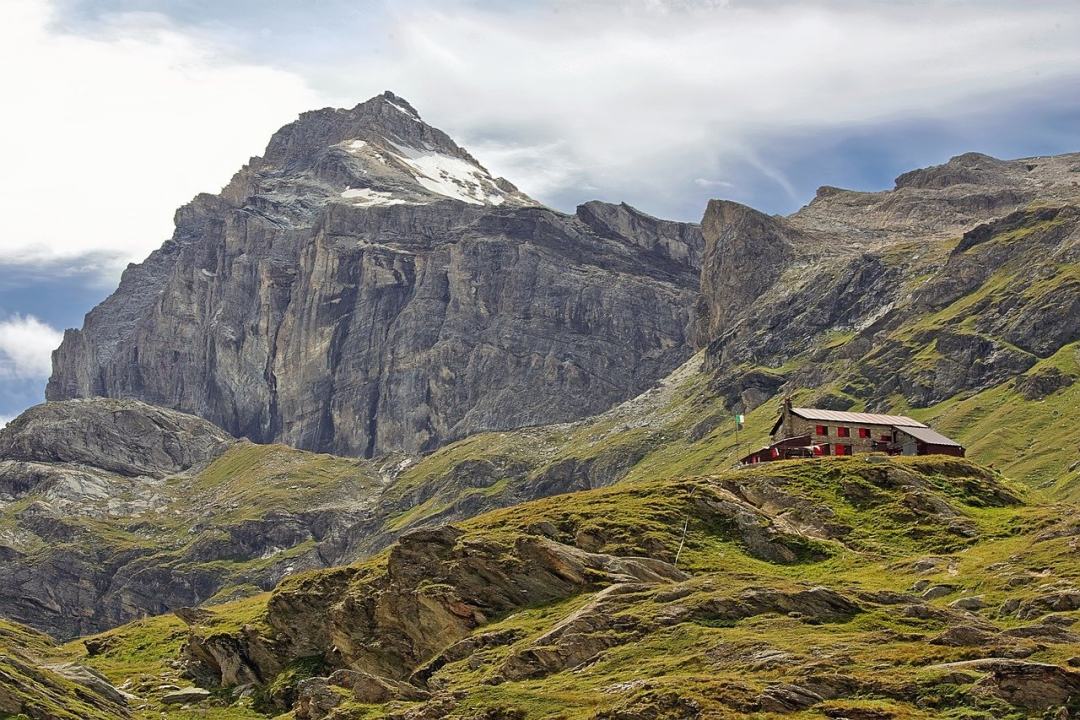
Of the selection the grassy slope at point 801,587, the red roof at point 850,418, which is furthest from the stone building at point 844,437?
the grassy slope at point 801,587

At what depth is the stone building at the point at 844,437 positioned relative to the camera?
148500mm

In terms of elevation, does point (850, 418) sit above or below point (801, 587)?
above

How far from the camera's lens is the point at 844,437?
15100 centimetres

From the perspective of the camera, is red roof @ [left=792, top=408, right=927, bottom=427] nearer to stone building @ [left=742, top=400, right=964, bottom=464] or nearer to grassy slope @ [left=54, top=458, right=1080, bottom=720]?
stone building @ [left=742, top=400, right=964, bottom=464]

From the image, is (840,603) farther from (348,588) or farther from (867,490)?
(348,588)

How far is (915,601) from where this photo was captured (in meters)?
83.6

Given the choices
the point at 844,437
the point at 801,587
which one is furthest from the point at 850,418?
the point at 801,587

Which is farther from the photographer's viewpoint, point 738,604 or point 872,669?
point 738,604

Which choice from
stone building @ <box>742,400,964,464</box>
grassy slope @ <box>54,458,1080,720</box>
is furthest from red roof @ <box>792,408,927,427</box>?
grassy slope @ <box>54,458,1080,720</box>

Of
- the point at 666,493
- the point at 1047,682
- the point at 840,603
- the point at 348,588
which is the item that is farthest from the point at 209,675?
the point at 1047,682

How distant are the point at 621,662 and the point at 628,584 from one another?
47.8 ft

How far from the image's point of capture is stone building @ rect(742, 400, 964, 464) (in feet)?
487

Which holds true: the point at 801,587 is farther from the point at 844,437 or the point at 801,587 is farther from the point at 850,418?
the point at 850,418

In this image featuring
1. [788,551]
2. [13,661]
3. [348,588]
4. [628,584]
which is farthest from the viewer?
[348,588]
